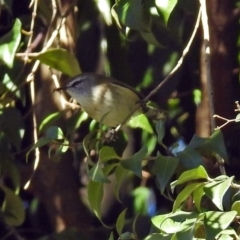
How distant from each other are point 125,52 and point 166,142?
0.30m

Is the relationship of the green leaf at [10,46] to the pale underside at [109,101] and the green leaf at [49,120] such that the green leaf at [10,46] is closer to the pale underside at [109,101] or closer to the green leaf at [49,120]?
the green leaf at [49,120]

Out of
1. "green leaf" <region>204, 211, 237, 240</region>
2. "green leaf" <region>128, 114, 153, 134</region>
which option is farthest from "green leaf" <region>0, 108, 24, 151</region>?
"green leaf" <region>204, 211, 237, 240</region>

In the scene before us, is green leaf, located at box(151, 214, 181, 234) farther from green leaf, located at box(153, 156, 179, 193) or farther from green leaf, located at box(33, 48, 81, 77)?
green leaf, located at box(33, 48, 81, 77)

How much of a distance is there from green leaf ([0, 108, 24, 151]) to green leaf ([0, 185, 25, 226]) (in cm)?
17

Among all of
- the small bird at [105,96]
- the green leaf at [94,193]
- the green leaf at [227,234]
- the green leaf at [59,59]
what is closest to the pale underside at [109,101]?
the small bird at [105,96]

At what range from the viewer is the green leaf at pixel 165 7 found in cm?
164

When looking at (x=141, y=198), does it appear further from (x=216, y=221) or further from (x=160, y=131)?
(x=216, y=221)

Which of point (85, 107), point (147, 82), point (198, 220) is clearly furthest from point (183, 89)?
point (198, 220)

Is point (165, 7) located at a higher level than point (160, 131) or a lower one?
higher

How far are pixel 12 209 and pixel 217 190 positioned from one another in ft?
3.76

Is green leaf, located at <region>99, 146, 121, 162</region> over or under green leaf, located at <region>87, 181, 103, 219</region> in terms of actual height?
over

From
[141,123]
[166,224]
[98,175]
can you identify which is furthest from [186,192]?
[141,123]

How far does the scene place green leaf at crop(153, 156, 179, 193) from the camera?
4.65ft

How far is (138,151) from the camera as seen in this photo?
162cm
